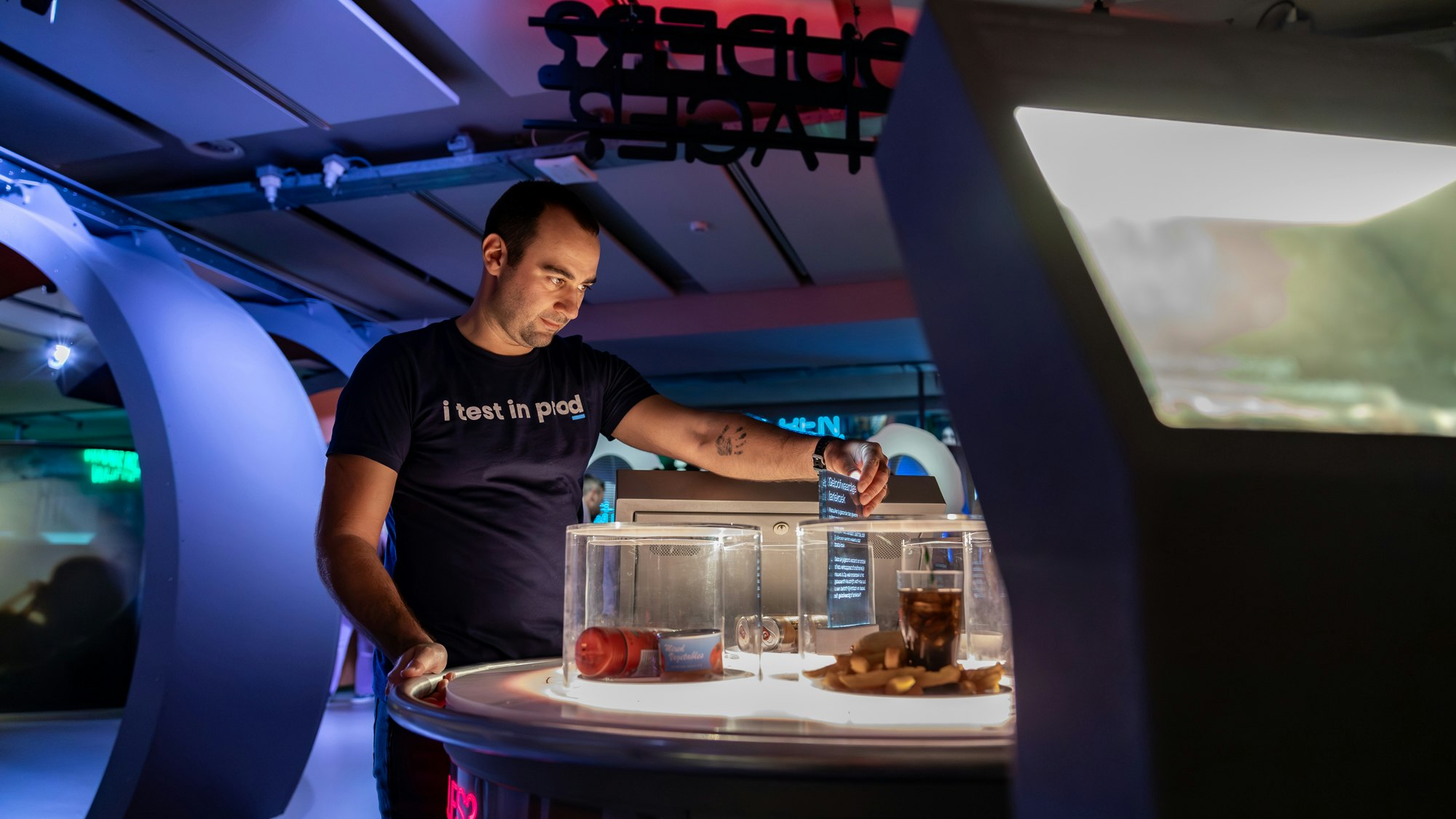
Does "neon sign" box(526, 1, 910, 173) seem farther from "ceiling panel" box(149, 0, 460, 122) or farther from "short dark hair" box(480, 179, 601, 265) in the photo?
"short dark hair" box(480, 179, 601, 265)

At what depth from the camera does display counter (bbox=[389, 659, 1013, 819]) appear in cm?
76

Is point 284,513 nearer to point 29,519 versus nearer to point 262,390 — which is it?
point 262,390

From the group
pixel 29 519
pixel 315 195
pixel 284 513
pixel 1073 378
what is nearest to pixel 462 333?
pixel 1073 378

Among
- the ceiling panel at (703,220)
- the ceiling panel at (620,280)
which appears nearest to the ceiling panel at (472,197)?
the ceiling panel at (703,220)

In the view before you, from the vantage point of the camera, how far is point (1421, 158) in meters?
0.73

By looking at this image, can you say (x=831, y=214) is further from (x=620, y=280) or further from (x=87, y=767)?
(x=87, y=767)

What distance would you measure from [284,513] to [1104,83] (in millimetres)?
4208

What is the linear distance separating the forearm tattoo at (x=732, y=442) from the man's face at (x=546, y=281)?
405 mm

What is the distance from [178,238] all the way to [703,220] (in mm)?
2981

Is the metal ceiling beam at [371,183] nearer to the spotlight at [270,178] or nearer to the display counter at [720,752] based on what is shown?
the spotlight at [270,178]

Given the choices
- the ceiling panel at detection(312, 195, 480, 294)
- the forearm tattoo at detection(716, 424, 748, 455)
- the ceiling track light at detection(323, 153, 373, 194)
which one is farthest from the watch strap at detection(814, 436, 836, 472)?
the ceiling panel at detection(312, 195, 480, 294)

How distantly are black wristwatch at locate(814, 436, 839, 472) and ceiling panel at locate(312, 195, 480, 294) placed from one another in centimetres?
383

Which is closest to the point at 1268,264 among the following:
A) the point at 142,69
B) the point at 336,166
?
the point at 142,69

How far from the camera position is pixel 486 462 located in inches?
70.9
